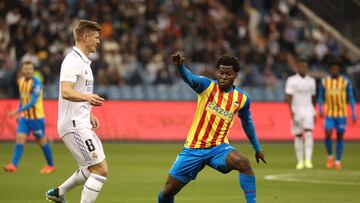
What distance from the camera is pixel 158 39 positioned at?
29.2m

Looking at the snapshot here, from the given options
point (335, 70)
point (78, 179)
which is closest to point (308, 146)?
point (335, 70)

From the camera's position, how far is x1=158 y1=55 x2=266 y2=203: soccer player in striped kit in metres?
9.81

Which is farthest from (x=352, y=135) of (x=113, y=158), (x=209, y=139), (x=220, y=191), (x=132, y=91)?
(x=209, y=139)

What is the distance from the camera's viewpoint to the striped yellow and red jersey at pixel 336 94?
1941cm

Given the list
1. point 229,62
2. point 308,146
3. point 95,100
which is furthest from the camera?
point 308,146

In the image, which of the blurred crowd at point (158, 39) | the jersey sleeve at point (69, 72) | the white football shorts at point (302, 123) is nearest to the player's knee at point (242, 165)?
the jersey sleeve at point (69, 72)

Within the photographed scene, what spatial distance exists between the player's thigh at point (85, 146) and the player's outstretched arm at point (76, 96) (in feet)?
2.05

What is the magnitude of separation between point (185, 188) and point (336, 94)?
6.10 meters

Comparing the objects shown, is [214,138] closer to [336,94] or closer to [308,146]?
[336,94]

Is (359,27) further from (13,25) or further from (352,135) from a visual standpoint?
(13,25)

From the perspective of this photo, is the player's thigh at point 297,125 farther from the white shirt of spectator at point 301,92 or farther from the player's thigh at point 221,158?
the player's thigh at point 221,158

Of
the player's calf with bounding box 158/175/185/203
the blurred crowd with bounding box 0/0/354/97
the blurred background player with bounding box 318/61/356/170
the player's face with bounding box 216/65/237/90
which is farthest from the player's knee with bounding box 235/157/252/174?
the blurred crowd with bounding box 0/0/354/97

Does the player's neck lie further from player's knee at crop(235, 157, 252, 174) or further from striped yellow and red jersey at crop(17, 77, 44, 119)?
striped yellow and red jersey at crop(17, 77, 44, 119)

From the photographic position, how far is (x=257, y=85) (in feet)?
92.5
